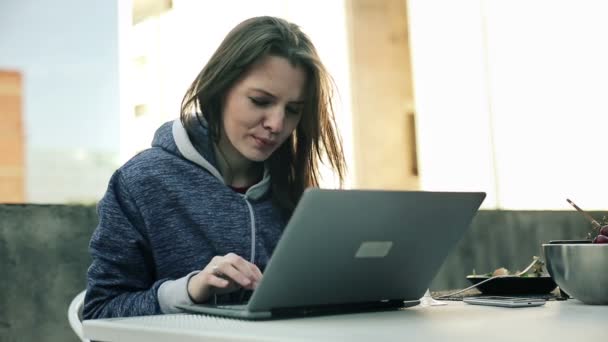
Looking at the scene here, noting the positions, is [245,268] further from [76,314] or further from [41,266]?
[41,266]

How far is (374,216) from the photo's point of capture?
3.00 feet

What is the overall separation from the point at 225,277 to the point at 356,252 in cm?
24

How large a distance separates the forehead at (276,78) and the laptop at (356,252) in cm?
55

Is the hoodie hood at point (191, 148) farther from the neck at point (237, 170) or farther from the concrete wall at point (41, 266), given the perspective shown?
the concrete wall at point (41, 266)

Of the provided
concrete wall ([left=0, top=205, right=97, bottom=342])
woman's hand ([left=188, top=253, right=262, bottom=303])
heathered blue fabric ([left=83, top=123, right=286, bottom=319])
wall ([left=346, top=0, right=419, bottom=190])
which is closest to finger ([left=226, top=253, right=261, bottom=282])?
woman's hand ([left=188, top=253, right=262, bottom=303])

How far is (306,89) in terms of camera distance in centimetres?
158

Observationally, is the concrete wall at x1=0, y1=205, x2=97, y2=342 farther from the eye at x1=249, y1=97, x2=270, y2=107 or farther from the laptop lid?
the laptop lid

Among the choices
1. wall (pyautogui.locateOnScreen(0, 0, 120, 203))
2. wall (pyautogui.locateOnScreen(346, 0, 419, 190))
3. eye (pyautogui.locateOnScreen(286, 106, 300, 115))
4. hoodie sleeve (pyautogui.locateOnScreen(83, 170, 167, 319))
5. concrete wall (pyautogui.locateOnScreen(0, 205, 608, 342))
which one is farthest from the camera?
wall (pyautogui.locateOnScreen(346, 0, 419, 190))

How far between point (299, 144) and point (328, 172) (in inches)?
53.7

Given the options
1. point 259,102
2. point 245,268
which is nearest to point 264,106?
point 259,102

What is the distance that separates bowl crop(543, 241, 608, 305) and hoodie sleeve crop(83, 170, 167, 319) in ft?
2.06

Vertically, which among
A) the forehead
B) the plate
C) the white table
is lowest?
the plate

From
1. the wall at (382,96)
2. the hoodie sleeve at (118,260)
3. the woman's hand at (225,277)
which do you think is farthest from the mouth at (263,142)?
the wall at (382,96)

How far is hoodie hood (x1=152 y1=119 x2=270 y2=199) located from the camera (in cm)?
149
